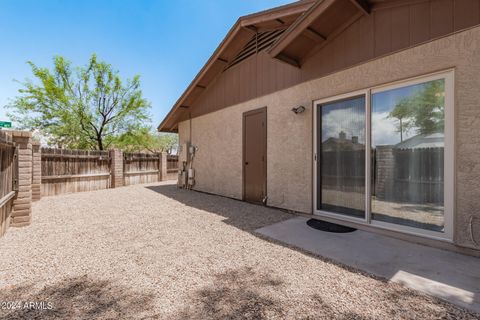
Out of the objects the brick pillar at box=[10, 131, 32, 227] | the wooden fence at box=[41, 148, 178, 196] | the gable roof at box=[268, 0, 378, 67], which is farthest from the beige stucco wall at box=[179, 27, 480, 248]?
the brick pillar at box=[10, 131, 32, 227]

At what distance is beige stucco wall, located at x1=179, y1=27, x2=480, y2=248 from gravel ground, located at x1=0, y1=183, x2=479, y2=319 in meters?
1.66

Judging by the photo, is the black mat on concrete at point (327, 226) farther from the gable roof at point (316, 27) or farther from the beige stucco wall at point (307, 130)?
the gable roof at point (316, 27)

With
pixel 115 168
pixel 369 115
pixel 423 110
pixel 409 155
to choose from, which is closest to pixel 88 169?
pixel 115 168

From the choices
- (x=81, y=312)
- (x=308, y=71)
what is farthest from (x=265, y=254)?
(x=308, y=71)

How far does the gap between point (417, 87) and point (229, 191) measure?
531 cm

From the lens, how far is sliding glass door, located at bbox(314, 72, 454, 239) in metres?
3.09

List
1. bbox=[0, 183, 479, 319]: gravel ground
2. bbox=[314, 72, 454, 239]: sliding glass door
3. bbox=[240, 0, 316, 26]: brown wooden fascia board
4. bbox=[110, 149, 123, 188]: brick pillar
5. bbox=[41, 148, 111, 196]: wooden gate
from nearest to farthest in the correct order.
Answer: bbox=[0, 183, 479, 319]: gravel ground < bbox=[314, 72, 454, 239]: sliding glass door < bbox=[240, 0, 316, 26]: brown wooden fascia board < bbox=[41, 148, 111, 196]: wooden gate < bbox=[110, 149, 123, 188]: brick pillar

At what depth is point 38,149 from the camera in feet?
22.5

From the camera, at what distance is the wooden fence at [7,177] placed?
11.1ft

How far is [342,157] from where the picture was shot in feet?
13.8

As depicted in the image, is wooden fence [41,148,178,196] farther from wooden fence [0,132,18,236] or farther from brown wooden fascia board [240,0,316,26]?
brown wooden fascia board [240,0,316,26]

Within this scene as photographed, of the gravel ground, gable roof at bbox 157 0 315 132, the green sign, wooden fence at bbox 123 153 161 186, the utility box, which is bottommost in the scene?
the gravel ground

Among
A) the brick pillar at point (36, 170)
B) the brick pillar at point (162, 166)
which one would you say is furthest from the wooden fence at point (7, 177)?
the brick pillar at point (162, 166)

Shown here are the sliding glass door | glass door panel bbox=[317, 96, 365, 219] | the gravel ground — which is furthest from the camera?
glass door panel bbox=[317, 96, 365, 219]
